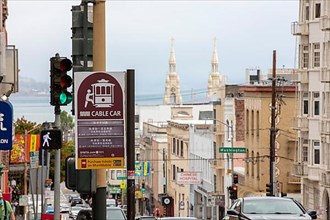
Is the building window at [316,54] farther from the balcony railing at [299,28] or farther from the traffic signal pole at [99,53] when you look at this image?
the traffic signal pole at [99,53]

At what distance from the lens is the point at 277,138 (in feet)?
248

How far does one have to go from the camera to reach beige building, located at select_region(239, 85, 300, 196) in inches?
2945

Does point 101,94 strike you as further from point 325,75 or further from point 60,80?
point 325,75

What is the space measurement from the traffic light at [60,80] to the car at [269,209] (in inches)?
200

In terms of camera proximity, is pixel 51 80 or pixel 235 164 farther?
pixel 235 164

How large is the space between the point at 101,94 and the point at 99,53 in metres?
0.62

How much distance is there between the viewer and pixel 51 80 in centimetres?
1958

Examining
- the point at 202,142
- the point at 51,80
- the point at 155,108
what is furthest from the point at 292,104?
the point at 155,108

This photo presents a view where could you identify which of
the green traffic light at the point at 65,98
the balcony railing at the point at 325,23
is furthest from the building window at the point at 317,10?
the green traffic light at the point at 65,98

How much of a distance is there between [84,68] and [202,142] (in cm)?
7812

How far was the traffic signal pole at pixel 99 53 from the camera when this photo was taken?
1531 centimetres

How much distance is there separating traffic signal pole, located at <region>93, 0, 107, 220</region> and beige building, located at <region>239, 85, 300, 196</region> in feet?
192

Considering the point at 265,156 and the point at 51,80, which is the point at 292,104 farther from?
the point at 51,80

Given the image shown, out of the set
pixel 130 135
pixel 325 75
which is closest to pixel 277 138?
pixel 325 75
